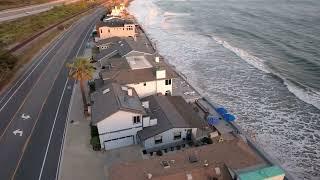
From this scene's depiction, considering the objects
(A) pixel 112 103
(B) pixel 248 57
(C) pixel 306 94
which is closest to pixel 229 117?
(A) pixel 112 103

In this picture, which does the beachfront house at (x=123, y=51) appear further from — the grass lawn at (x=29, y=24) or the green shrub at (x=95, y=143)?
the grass lawn at (x=29, y=24)

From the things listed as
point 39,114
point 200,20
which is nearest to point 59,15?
point 200,20

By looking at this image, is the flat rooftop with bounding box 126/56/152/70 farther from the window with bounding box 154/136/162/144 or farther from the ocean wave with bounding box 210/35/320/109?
the ocean wave with bounding box 210/35/320/109

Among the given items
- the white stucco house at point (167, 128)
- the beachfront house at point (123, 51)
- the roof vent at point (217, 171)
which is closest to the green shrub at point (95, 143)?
the white stucco house at point (167, 128)

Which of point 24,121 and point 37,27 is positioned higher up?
point 37,27

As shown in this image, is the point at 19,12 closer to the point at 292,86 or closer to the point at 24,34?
the point at 24,34

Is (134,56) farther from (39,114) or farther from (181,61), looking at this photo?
(39,114)

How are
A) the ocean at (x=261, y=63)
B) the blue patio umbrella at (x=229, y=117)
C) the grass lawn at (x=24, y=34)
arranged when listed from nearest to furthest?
the ocean at (x=261, y=63), the blue patio umbrella at (x=229, y=117), the grass lawn at (x=24, y=34)
